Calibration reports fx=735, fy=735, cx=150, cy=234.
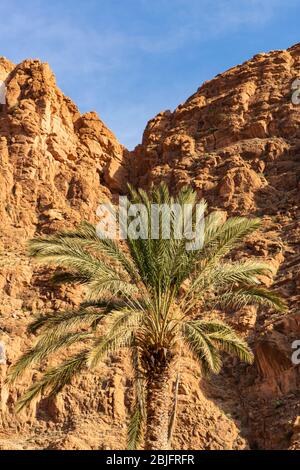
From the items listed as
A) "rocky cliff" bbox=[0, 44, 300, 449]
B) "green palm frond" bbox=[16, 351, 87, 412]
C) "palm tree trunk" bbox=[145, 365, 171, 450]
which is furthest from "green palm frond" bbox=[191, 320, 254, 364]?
"rocky cliff" bbox=[0, 44, 300, 449]

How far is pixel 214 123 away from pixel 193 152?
217cm

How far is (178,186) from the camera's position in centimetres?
3378

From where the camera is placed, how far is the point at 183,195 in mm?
16812

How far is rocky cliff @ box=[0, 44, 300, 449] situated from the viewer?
72.7 ft

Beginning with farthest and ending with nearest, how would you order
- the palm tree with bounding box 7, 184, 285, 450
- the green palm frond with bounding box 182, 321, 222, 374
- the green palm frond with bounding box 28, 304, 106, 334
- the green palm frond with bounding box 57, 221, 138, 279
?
the green palm frond with bounding box 57, 221, 138, 279, the green palm frond with bounding box 28, 304, 106, 334, the palm tree with bounding box 7, 184, 285, 450, the green palm frond with bounding box 182, 321, 222, 374

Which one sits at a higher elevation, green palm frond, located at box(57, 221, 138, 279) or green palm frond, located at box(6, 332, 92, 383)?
green palm frond, located at box(57, 221, 138, 279)

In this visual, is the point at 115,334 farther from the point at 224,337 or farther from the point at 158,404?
the point at 224,337

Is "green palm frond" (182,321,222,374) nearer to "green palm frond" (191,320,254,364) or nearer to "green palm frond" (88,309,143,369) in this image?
"green palm frond" (191,320,254,364)

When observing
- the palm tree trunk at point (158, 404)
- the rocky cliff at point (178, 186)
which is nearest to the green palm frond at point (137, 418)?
the palm tree trunk at point (158, 404)

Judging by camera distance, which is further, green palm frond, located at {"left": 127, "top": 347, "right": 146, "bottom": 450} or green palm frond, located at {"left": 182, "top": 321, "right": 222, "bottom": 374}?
green palm frond, located at {"left": 127, "top": 347, "right": 146, "bottom": 450}

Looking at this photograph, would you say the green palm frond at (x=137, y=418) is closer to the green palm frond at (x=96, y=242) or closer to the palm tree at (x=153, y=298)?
the palm tree at (x=153, y=298)

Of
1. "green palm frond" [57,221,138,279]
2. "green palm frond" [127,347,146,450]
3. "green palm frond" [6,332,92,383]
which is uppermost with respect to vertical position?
"green palm frond" [57,221,138,279]

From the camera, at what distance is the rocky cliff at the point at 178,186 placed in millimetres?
22172

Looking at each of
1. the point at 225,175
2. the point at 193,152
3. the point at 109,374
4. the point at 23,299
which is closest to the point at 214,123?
the point at 193,152
